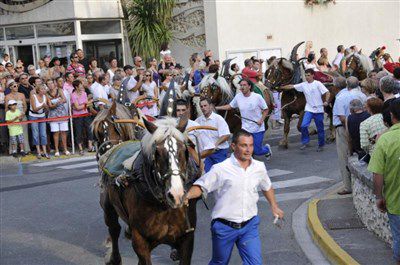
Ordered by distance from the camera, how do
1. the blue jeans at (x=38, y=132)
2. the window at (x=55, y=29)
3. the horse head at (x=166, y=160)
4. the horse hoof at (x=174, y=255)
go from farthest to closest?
the window at (x=55, y=29)
the blue jeans at (x=38, y=132)
the horse hoof at (x=174, y=255)
the horse head at (x=166, y=160)

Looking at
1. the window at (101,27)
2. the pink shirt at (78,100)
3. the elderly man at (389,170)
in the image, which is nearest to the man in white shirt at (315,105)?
the pink shirt at (78,100)

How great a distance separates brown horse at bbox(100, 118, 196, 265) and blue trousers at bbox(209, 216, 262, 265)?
1.48ft

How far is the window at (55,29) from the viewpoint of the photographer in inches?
1017

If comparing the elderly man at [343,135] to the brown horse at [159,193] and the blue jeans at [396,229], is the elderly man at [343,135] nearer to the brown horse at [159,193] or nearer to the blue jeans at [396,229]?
the blue jeans at [396,229]

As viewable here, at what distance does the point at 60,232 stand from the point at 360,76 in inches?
426

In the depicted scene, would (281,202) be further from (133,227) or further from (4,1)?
(4,1)

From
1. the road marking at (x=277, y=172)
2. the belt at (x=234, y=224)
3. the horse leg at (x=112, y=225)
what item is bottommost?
the road marking at (x=277, y=172)

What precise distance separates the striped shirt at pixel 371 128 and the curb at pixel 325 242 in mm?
1290

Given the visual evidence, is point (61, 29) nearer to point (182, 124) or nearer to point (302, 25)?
point (302, 25)

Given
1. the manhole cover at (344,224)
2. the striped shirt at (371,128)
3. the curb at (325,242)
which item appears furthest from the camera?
the manhole cover at (344,224)

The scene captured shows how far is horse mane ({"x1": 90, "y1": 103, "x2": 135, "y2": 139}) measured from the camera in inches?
402

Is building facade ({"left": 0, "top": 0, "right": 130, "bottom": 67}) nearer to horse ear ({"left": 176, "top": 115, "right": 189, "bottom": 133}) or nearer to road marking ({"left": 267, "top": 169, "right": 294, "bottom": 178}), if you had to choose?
road marking ({"left": 267, "top": 169, "right": 294, "bottom": 178})

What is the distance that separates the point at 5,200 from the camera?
45.2ft

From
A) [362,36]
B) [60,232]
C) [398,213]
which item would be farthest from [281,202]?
[362,36]
